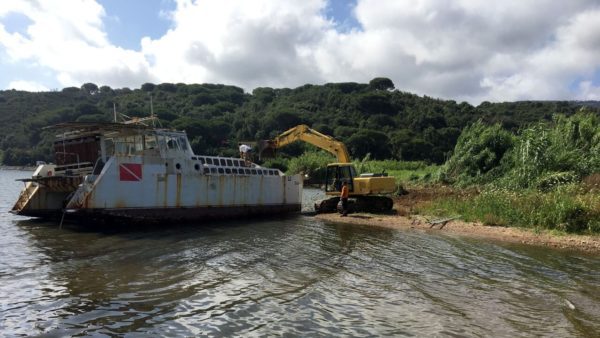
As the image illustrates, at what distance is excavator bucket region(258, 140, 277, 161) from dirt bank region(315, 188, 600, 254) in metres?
5.21

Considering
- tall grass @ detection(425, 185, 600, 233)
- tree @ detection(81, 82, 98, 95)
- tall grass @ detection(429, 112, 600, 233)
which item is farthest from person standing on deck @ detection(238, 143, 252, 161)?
tree @ detection(81, 82, 98, 95)

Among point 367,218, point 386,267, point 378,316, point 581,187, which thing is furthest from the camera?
point 367,218

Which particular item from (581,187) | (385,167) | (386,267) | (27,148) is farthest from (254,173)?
(27,148)

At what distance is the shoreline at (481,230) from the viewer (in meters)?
15.0

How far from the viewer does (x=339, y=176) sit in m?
24.4

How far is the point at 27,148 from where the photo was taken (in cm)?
10519

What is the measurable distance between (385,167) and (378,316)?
44943mm

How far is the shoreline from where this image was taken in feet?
49.2

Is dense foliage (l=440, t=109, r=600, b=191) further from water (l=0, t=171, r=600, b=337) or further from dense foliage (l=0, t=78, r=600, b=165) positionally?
dense foliage (l=0, t=78, r=600, b=165)

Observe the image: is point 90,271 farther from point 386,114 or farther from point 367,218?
point 386,114

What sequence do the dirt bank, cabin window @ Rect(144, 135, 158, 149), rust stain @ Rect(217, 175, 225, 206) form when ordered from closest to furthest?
the dirt bank → cabin window @ Rect(144, 135, 158, 149) → rust stain @ Rect(217, 175, 225, 206)

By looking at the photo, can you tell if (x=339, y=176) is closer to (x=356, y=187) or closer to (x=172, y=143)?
(x=356, y=187)

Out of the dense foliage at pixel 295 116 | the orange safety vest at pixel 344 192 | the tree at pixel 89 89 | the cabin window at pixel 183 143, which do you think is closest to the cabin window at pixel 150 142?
the cabin window at pixel 183 143

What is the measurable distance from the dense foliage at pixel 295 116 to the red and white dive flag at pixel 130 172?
52427 millimetres
